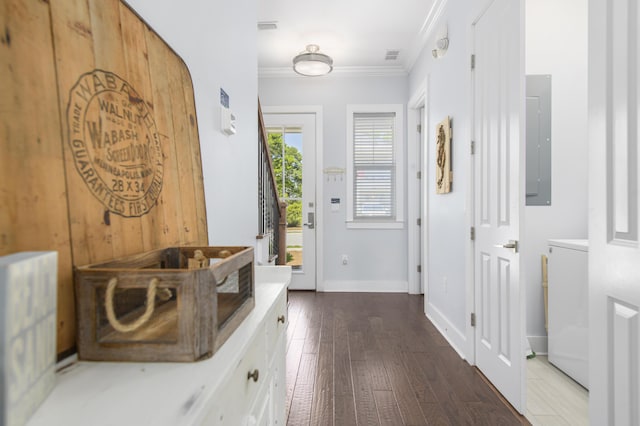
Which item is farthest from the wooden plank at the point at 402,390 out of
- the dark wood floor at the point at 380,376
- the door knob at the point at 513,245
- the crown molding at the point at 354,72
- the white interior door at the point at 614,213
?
the crown molding at the point at 354,72

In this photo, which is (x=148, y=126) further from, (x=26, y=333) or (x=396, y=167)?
(x=396, y=167)

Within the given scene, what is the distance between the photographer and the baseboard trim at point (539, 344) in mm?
2586

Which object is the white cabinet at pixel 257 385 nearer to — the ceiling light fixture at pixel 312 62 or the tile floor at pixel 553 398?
the tile floor at pixel 553 398

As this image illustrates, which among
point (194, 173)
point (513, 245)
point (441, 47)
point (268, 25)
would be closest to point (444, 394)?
point (513, 245)

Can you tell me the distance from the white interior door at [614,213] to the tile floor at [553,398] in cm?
65

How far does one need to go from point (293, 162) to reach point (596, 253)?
366 centimetres

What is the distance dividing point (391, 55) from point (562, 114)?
2.08 m

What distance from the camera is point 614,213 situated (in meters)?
1.16

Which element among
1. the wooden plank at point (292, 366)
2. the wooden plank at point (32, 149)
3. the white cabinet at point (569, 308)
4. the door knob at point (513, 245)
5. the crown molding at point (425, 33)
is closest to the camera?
the wooden plank at point (32, 149)

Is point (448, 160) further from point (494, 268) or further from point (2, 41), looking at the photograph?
point (2, 41)

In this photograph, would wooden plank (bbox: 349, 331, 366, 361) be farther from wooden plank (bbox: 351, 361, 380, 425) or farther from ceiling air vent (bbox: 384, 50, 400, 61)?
ceiling air vent (bbox: 384, 50, 400, 61)

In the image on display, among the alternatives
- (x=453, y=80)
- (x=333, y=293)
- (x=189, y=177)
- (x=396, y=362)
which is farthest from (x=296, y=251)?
(x=189, y=177)

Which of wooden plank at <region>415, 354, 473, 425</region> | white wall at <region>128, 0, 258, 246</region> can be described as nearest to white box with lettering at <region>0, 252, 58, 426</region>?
white wall at <region>128, 0, 258, 246</region>

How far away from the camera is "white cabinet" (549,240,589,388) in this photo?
6.88ft
